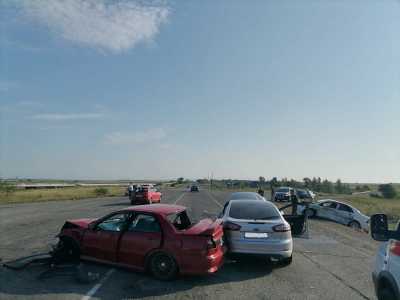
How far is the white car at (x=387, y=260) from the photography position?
3998 mm

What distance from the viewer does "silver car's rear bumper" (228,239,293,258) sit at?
8.06 meters

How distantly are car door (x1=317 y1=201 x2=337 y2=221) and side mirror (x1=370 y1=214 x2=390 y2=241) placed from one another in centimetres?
1828

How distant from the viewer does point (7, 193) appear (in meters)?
45.1

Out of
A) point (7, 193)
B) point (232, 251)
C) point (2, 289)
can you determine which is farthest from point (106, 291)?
point (7, 193)

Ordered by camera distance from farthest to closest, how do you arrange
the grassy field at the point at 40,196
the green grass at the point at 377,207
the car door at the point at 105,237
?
the grassy field at the point at 40,196 → the green grass at the point at 377,207 → the car door at the point at 105,237

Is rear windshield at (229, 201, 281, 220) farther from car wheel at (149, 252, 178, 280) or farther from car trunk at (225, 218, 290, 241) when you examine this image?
car wheel at (149, 252, 178, 280)

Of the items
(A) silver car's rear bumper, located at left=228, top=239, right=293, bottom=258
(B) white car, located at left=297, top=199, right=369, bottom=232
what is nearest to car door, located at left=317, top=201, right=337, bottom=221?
(B) white car, located at left=297, top=199, right=369, bottom=232

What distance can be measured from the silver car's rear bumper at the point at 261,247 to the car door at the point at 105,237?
8.47 ft

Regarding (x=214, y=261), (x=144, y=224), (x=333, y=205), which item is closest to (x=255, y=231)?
(x=214, y=261)

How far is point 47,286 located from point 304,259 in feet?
20.9

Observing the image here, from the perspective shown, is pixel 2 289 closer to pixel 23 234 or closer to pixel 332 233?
pixel 23 234

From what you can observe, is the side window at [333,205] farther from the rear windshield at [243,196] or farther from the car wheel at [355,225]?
the rear windshield at [243,196]

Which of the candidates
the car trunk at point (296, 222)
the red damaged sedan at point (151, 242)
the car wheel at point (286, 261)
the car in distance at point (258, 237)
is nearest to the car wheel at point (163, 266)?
the red damaged sedan at point (151, 242)

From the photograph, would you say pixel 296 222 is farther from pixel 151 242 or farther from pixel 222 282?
pixel 151 242
